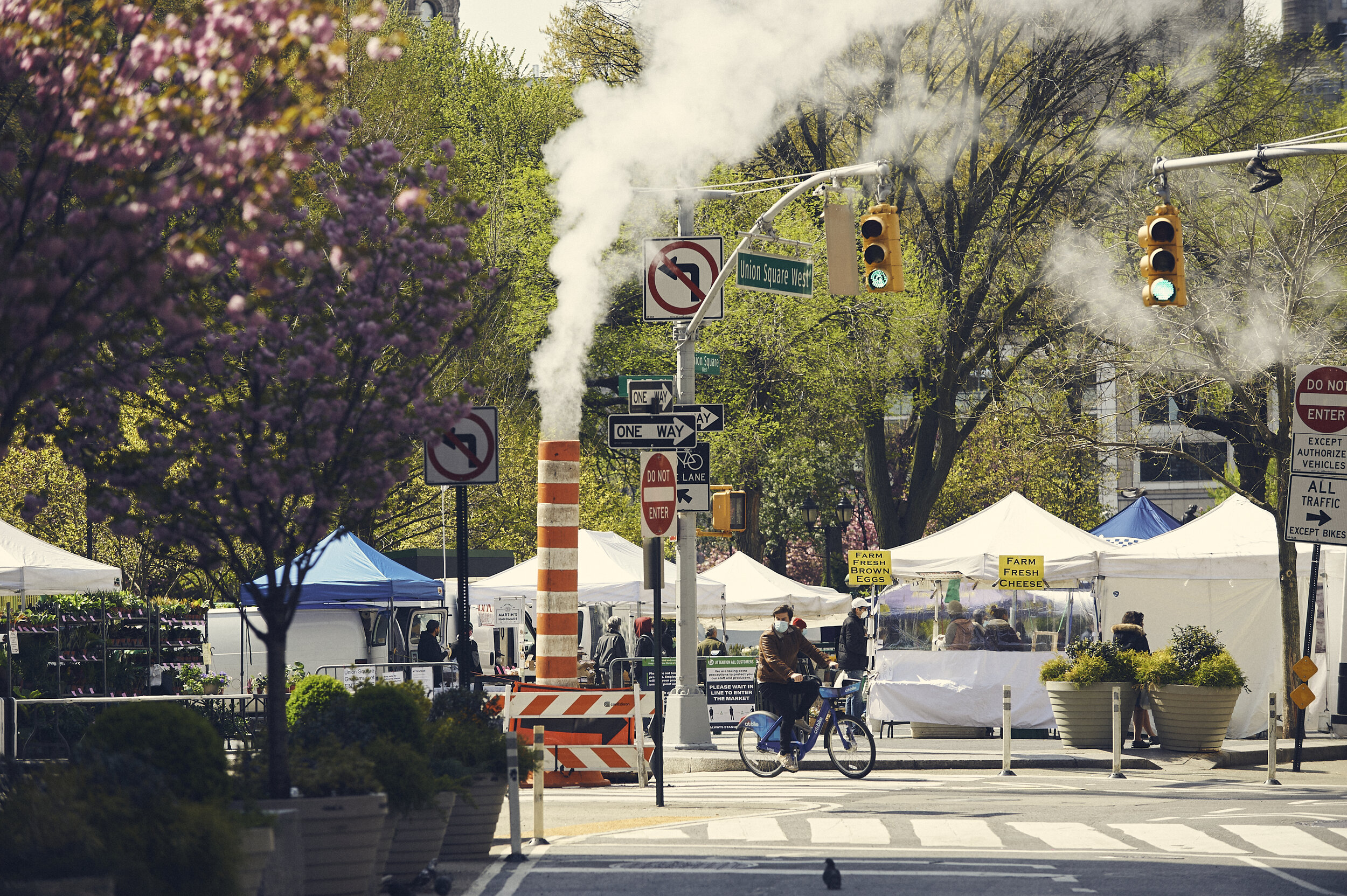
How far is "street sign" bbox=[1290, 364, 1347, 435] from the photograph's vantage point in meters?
18.1

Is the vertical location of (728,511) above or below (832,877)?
above

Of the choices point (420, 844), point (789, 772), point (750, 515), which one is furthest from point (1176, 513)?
point (420, 844)

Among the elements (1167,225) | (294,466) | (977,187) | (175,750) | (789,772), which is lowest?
(789,772)

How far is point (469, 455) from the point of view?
13.0m

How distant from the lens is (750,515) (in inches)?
1597

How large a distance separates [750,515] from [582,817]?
2603cm

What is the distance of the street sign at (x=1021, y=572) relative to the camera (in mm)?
24266

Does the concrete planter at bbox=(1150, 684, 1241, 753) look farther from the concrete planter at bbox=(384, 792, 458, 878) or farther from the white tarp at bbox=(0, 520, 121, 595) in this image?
the white tarp at bbox=(0, 520, 121, 595)

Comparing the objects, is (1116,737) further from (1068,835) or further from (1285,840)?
(1285,840)

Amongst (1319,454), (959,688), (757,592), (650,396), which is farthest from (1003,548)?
(757,592)

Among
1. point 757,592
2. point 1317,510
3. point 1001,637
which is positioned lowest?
point 1001,637

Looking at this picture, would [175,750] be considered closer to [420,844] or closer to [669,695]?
[420,844]

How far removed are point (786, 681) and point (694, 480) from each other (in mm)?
2448

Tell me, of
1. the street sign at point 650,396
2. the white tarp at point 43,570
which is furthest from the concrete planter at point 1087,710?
the white tarp at point 43,570
